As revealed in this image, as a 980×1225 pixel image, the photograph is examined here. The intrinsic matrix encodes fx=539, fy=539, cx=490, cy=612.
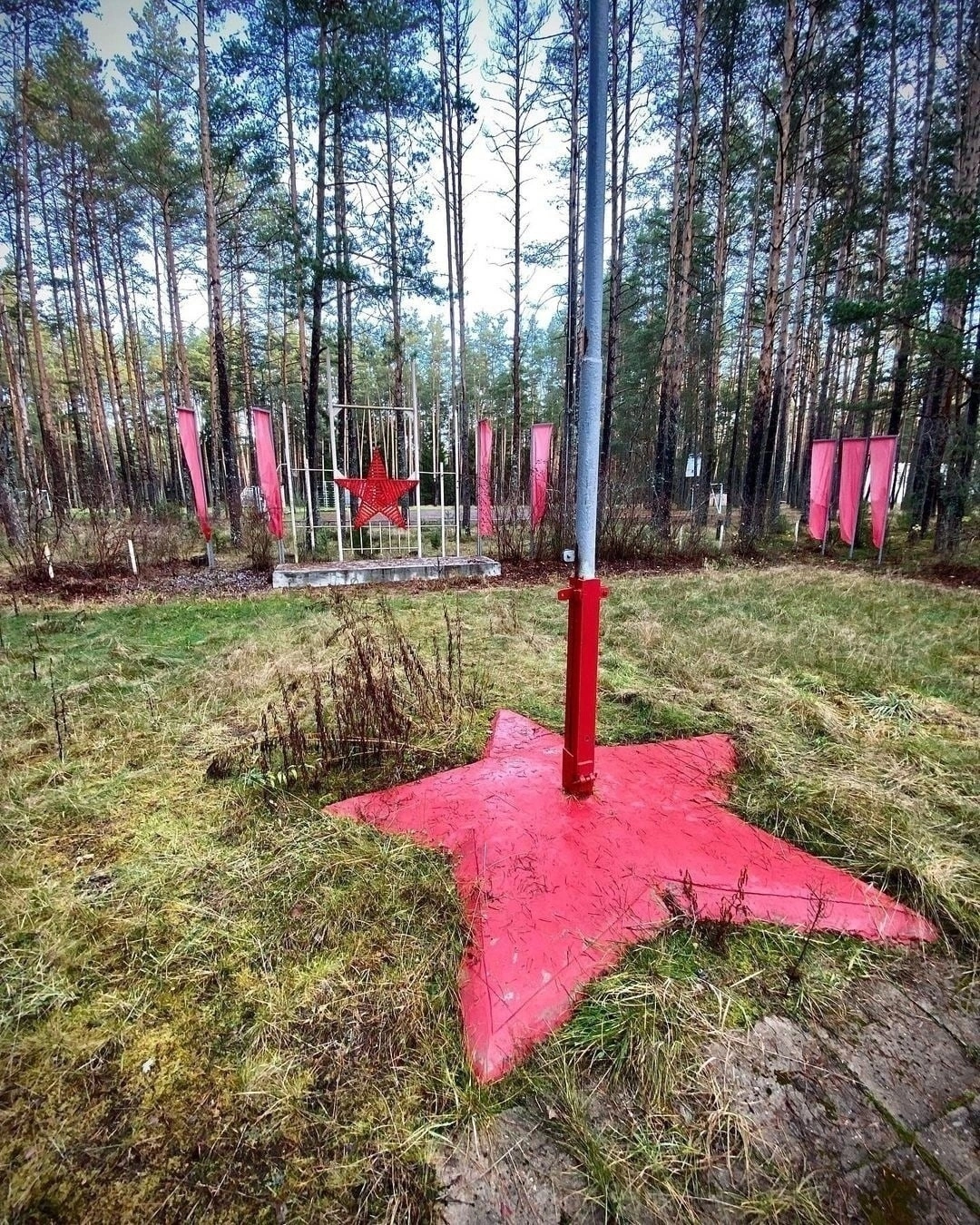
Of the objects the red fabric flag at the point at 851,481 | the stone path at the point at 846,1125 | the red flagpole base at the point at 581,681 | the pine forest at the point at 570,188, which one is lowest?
the stone path at the point at 846,1125

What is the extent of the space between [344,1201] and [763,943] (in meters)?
1.23

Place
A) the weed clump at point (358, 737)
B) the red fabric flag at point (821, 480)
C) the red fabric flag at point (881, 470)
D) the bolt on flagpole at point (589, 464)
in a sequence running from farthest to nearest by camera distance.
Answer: the red fabric flag at point (821, 480) < the red fabric flag at point (881, 470) < the weed clump at point (358, 737) < the bolt on flagpole at point (589, 464)

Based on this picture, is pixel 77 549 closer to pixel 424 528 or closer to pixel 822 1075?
pixel 424 528

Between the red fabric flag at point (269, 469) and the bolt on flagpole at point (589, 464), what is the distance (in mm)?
6975

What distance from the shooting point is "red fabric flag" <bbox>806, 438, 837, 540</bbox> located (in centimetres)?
1040

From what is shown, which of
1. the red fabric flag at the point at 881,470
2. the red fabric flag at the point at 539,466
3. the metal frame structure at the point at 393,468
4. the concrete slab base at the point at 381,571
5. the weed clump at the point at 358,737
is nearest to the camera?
the weed clump at the point at 358,737


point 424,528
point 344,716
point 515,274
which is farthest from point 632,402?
point 344,716

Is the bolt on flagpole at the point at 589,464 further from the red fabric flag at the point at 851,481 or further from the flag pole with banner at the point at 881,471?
the red fabric flag at the point at 851,481

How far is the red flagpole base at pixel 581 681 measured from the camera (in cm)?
204

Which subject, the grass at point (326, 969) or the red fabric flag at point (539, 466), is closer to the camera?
the grass at point (326, 969)

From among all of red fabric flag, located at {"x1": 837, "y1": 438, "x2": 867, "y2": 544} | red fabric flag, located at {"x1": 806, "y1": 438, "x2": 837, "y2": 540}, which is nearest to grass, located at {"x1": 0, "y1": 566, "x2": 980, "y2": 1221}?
red fabric flag, located at {"x1": 837, "y1": 438, "x2": 867, "y2": 544}

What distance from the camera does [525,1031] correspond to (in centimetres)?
131

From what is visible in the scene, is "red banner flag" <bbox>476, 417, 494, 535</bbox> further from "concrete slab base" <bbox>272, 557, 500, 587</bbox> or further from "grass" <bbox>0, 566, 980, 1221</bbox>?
"grass" <bbox>0, 566, 980, 1221</bbox>

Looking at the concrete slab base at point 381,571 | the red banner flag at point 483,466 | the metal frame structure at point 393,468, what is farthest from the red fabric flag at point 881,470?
the metal frame structure at point 393,468
